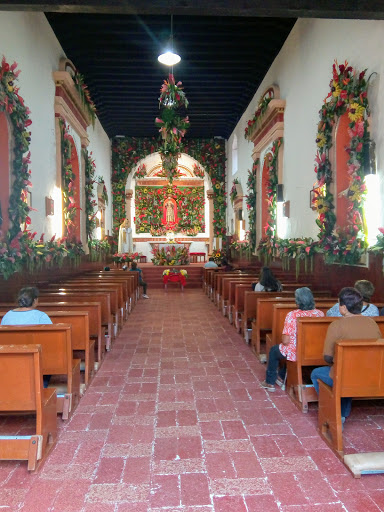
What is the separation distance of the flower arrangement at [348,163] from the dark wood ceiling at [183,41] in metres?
1.14

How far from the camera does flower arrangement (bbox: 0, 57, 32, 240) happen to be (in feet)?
16.7

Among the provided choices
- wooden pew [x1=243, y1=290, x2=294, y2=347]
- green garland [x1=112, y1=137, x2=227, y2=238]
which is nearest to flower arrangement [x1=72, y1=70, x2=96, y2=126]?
green garland [x1=112, y1=137, x2=227, y2=238]

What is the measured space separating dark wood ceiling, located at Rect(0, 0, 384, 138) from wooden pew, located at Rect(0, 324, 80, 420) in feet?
9.45

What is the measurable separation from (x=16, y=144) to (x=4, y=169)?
1.27 feet

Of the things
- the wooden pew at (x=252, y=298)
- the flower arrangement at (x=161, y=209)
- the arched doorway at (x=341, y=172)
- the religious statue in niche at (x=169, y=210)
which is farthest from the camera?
the religious statue in niche at (x=169, y=210)

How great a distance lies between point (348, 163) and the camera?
16.6 ft

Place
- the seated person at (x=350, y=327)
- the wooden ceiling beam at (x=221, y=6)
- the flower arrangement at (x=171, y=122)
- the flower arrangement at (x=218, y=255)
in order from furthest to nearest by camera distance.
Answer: the flower arrangement at (x=218, y=255)
the flower arrangement at (x=171, y=122)
the wooden ceiling beam at (x=221, y=6)
the seated person at (x=350, y=327)

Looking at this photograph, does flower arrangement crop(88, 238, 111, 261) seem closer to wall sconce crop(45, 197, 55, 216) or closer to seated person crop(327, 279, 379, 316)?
wall sconce crop(45, 197, 55, 216)

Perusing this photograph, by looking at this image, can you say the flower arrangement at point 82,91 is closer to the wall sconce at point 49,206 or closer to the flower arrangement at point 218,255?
the wall sconce at point 49,206

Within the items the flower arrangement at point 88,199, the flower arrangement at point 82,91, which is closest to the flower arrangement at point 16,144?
the flower arrangement at point 82,91

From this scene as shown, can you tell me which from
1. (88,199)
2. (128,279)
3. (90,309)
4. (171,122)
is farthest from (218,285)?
(90,309)

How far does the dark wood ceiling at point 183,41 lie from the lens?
3686 millimetres

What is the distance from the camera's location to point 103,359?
4.94 metres

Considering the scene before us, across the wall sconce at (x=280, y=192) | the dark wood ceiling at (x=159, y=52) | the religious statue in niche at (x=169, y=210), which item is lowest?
the wall sconce at (x=280, y=192)
